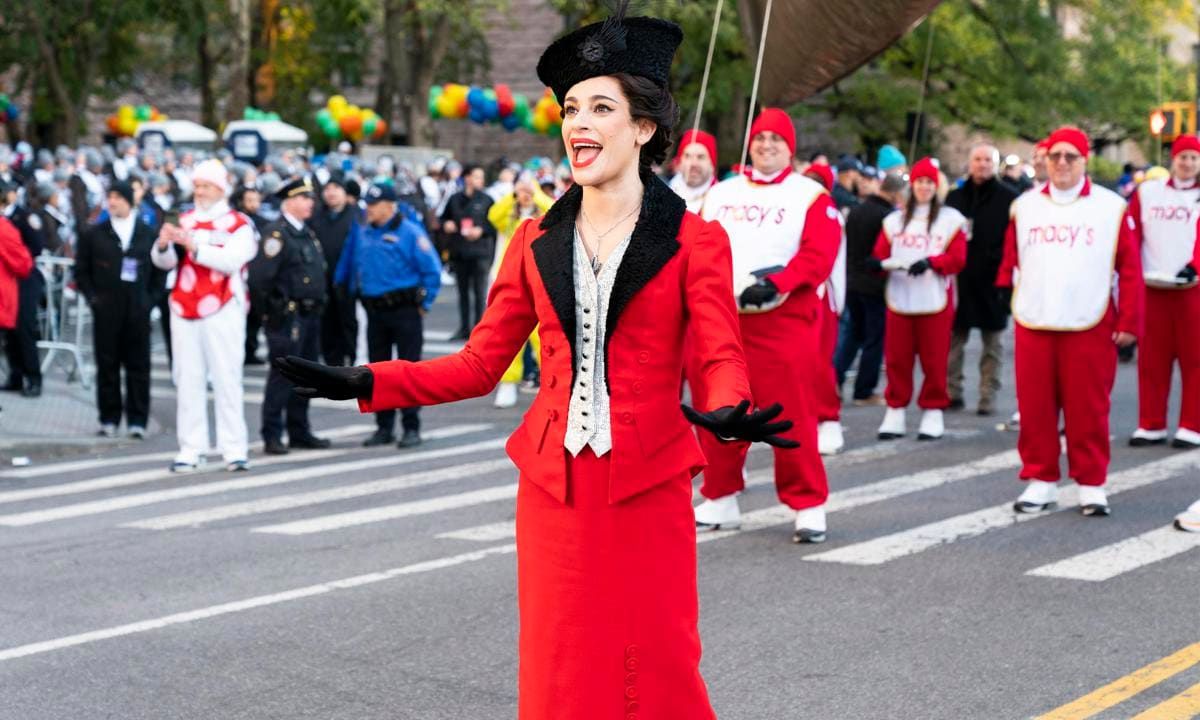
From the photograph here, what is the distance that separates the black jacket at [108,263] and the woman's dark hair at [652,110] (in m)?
10.1

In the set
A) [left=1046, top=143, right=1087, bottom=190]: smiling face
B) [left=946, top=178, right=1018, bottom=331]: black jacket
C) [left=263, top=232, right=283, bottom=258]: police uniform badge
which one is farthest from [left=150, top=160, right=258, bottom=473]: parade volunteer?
[left=946, top=178, right=1018, bottom=331]: black jacket

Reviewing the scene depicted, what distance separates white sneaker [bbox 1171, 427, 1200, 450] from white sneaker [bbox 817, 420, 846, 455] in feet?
7.78

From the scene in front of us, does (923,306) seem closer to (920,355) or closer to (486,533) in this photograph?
(920,355)

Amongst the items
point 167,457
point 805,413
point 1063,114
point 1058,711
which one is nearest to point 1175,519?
point 805,413

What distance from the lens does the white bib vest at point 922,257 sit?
13617 mm

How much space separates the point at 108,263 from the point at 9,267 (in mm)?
1368

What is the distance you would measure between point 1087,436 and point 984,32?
28.7 meters

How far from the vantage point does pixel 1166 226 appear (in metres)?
12.6

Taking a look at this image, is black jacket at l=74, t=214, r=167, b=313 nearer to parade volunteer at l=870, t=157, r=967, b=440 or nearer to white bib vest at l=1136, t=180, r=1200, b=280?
parade volunteer at l=870, t=157, r=967, b=440

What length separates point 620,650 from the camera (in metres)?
4.39

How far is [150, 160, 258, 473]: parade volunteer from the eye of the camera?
12086 mm

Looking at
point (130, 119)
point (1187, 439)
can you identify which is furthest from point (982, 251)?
point (130, 119)

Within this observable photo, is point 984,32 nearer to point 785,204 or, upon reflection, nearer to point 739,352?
point 785,204

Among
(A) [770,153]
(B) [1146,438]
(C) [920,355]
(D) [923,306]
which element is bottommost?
(B) [1146,438]
